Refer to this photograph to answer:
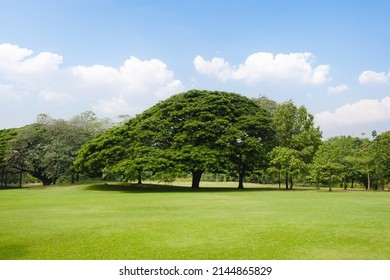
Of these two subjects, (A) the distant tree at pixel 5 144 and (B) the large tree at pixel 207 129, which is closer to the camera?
(B) the large tree at pixel 207 129

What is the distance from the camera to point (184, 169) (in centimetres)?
3875

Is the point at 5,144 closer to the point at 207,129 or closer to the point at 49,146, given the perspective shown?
the point at 49,146

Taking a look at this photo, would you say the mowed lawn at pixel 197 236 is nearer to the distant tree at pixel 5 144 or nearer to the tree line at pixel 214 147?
the tree line at pixel 214 147

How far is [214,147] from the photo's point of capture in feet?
135

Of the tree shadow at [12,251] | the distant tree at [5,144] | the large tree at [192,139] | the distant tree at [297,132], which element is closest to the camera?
the tree shadow at [12,251]

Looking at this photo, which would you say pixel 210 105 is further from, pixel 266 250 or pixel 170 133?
pixel 266 250

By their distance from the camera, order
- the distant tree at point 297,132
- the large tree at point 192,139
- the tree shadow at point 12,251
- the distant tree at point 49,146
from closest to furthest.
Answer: the tree shadow at point 12,251
the large tree at point 192,139
the distant tree at point 297,132
the distant tree at point 49,146

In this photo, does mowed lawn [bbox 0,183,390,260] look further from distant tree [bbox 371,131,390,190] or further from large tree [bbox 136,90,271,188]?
distant tree [bbox 371,131,390,190]

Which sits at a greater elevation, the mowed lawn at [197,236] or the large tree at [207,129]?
the large tree at [207,129]

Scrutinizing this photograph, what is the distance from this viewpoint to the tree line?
128 ft

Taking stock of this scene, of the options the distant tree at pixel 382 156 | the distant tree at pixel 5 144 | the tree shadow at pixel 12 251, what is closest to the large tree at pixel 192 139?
the distant tree at pixel 382 156

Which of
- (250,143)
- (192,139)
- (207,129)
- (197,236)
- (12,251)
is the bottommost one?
(12,251)

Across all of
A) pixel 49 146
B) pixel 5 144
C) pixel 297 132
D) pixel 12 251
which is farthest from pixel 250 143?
pixel 5 144

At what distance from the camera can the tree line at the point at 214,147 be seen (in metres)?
39.1
